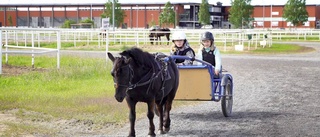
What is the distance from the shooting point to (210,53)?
11375mm

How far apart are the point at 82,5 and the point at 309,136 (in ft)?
288

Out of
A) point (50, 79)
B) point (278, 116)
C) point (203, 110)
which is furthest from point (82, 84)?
point (278, 116)

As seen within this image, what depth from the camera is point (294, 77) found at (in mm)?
19578

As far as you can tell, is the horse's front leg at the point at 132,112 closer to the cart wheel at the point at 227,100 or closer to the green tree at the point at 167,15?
the cart wheel at the point at 227,100

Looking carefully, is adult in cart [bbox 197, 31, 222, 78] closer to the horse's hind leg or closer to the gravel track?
the gravel track

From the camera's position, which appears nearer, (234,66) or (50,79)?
(50,79)

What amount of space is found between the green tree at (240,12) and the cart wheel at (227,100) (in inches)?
2756

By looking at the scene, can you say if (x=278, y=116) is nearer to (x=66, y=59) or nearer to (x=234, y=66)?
(x=234, y=66)

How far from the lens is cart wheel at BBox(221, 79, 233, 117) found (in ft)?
35.8

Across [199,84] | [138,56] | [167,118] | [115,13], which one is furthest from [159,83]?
[115,13]

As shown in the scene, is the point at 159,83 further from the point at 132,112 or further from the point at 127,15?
the point at 127,15

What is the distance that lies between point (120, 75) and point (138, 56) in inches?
22.6

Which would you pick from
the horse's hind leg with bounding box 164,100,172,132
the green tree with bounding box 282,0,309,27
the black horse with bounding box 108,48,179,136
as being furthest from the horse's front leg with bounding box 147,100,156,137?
the green tree with bounding box 282,0,309,27

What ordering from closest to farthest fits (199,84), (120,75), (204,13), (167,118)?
(120,75) → (167,118) → (199,84) → (204,13)
